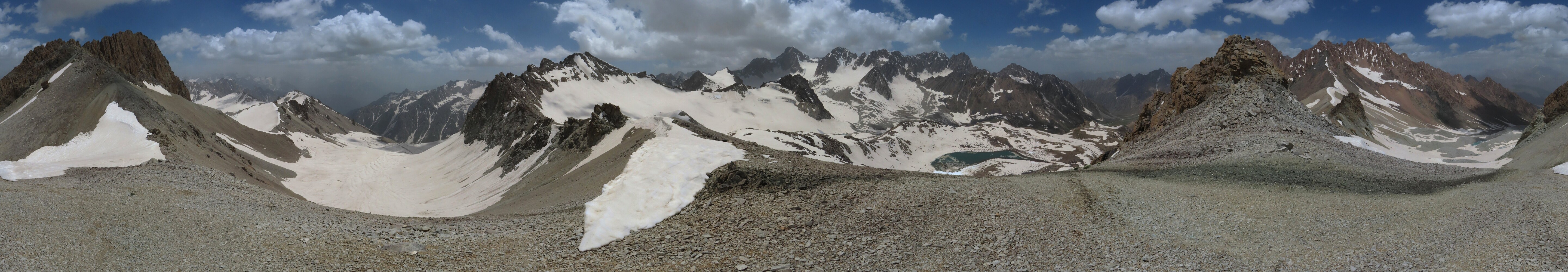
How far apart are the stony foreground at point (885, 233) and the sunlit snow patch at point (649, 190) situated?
1.52ft

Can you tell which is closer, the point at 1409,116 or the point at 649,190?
the point at 649,190

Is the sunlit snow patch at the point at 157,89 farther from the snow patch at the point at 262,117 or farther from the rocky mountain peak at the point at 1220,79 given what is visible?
the rocky mountain peak at the point at 1220,79

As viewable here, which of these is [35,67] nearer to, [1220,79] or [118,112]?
[118,112]

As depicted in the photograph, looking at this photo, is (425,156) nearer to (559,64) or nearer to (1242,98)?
(559,64)

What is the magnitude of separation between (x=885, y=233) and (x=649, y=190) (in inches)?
291

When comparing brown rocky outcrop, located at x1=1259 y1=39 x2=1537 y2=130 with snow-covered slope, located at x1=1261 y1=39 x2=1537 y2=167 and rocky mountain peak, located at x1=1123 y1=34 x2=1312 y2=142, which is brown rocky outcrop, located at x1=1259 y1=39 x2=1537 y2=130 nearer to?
Answer: snow-covered slope, located at x1=1261 y1=39 x2=1537 y2=167

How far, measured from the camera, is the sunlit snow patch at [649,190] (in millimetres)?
16906

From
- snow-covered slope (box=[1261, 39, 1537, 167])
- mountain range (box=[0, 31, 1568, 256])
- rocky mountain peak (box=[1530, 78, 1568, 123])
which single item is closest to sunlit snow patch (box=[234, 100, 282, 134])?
mountain range (box=[0, 31, 1568, 256])

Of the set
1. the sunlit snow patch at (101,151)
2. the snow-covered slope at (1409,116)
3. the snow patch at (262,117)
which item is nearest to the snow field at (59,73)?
the sunlit snow patch at (101,151)

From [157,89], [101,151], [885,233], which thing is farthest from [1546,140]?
[157,89]

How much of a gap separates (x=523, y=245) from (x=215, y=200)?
12853 mm

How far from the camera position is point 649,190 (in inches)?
765

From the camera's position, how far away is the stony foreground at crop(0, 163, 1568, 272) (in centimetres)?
1348

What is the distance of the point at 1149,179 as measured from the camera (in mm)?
23391
